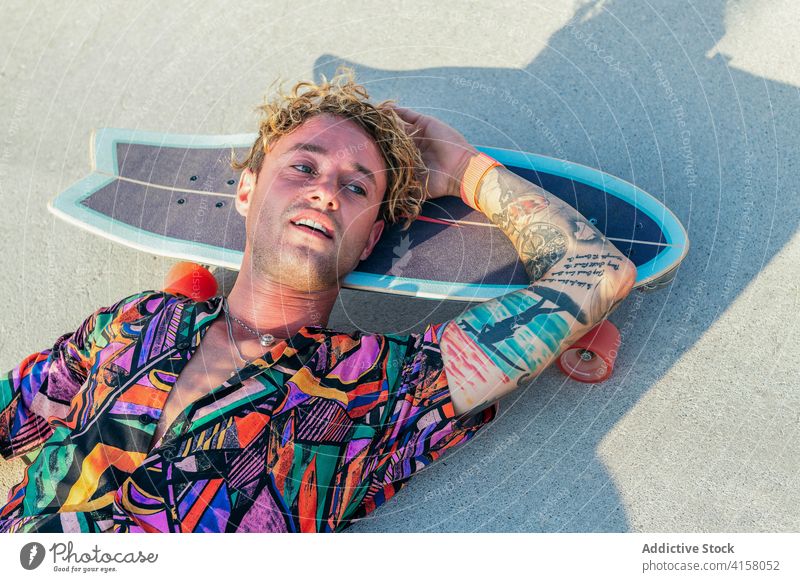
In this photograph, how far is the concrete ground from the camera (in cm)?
295

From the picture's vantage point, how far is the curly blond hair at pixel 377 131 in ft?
10.1

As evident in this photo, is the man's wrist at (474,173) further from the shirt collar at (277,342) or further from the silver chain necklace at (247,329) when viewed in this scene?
the silver chain necklace at (247,329)

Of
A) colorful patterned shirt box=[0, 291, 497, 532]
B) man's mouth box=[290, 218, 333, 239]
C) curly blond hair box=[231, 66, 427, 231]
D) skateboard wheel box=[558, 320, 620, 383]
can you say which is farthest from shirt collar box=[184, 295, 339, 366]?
skateboard wheel box=[558, 320, 620, 383]

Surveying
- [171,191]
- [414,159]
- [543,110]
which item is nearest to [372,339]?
[414,159]

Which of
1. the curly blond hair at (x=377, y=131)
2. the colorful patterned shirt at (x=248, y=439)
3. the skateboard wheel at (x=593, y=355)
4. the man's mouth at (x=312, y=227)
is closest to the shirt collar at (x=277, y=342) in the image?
the colorful patterned shirt at (x=248, y=439)

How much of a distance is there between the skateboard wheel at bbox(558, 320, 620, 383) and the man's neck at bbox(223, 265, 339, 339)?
1.07 m

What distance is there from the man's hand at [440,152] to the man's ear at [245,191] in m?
0.72

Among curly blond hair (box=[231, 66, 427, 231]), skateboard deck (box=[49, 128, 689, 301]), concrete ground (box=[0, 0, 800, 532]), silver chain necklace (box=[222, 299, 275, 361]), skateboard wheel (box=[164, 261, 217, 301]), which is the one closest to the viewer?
silver chain necklace (box=[222, 299, 275, 361])

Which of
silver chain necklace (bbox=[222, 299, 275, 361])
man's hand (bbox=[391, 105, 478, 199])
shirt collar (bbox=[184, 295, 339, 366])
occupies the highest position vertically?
man's hand (bbox=[391, 105, 478, 199])

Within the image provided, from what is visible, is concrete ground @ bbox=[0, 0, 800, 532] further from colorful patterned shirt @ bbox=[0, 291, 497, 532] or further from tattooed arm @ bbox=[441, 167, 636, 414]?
tattooed arm @ bbox=[441, 167, 636, 414]

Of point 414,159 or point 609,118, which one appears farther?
point 609,118

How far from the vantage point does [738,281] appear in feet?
11.0
